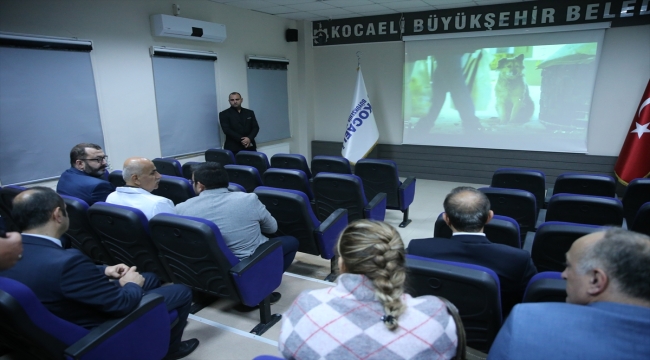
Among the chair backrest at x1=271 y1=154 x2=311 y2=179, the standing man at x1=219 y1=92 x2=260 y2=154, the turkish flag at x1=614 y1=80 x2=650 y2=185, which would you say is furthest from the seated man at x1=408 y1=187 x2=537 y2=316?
the turkish flag at x1=614 y1=80 x2=650 y2=185

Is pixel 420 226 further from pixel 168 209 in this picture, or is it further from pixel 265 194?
pixel 168 209

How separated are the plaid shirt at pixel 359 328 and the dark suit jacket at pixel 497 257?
0.64m

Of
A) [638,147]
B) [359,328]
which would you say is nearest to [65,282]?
[359,328]

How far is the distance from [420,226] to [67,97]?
3926mm

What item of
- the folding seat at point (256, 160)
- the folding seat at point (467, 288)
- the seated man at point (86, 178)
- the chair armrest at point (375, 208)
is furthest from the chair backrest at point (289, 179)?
the folding seat at point (467, 288)

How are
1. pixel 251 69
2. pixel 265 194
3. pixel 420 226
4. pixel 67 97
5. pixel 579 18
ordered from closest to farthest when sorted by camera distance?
pixel 265 194 → pixel 67 97 → pixel 420 226 → pixel 579 18 → pixel 251 69

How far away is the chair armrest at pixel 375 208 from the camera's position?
3064mm

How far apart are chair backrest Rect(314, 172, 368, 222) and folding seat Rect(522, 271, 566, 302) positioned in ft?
6.10

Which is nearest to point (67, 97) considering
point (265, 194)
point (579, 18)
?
point (265, 194)

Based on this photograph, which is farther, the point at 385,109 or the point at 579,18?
the point at 385,109

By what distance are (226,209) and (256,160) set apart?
2.27 metres

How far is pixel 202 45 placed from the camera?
5219 mm

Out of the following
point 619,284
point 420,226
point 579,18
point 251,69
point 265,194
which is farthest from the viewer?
point 251,69

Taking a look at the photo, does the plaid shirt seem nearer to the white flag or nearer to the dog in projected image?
the white flag
